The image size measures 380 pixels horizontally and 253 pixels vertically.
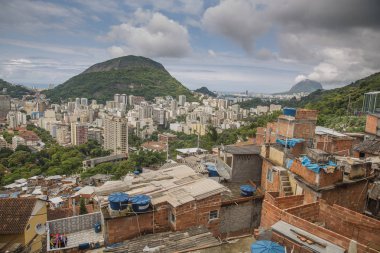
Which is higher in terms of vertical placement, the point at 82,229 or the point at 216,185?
the point at 216,185

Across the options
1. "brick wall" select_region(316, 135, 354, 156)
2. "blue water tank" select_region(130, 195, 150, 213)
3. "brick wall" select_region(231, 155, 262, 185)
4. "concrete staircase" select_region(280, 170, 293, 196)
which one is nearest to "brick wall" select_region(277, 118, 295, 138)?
"brick wall" select_region(316, 135, 354, 156)

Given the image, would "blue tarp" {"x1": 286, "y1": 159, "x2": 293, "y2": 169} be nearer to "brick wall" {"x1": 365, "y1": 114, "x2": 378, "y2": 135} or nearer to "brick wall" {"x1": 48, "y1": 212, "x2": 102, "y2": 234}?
"brick wall" {"x1": 48, "y1": 212, "x2": 102, "y2": 234}

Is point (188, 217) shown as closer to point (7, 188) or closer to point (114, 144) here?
point (7, 188)

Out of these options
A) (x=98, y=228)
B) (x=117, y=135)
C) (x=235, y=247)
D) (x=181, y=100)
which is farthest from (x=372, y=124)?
(x=181, y=100)

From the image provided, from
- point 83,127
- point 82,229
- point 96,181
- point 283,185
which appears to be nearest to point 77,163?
point 96,181

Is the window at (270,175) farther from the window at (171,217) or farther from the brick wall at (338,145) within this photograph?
the window at (171,217)

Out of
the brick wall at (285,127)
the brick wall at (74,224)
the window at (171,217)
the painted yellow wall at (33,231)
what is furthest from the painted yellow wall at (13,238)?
the brick wall at (285,127)
